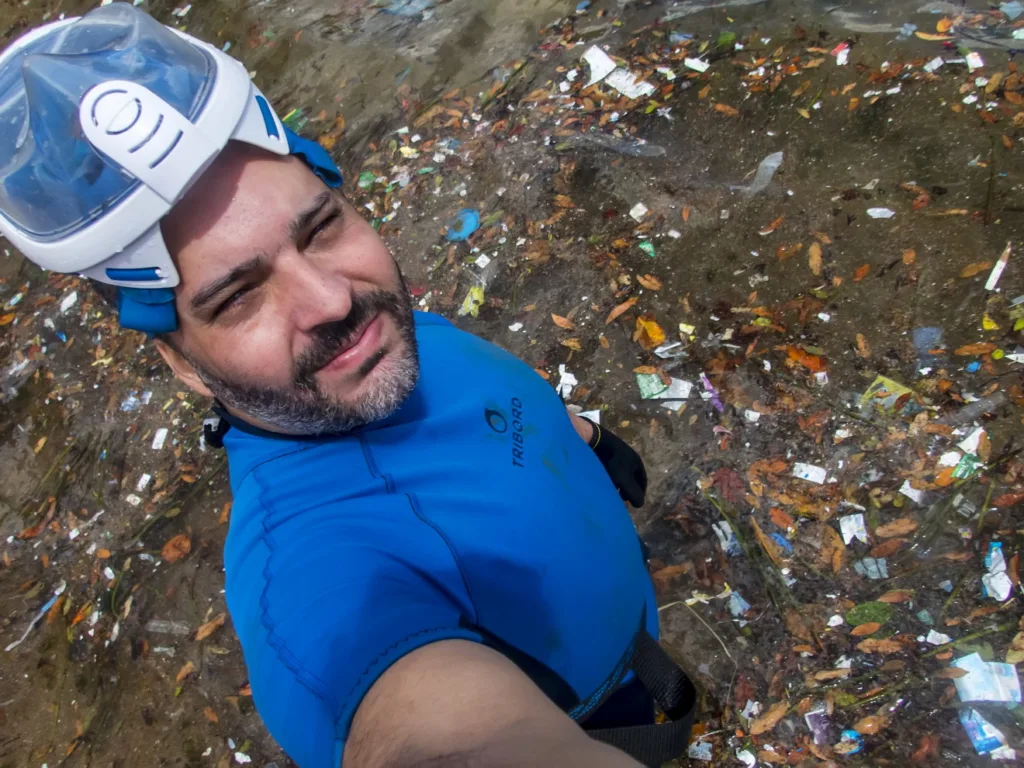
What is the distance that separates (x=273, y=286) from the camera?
167 centimetres

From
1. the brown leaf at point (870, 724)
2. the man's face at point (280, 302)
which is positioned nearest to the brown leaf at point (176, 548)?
the man's face at point (280, 302)

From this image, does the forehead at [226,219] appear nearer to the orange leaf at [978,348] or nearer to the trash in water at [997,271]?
the orange leaf at [978,348]

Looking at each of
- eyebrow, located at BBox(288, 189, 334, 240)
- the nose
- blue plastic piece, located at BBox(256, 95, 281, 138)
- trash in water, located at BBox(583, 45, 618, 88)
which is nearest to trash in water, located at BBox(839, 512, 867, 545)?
the nose

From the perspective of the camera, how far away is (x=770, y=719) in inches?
113

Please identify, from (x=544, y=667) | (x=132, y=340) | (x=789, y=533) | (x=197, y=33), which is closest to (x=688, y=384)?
(x=789, y=533)

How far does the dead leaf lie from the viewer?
2879 mm

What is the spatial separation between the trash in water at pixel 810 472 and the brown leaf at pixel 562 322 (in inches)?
67.0

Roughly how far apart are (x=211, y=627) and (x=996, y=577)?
4681mm

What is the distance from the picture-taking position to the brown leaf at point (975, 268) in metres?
3.41

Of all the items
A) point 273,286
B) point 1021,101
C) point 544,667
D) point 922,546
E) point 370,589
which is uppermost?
point 273,286

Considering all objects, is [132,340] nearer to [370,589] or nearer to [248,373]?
[248,373]

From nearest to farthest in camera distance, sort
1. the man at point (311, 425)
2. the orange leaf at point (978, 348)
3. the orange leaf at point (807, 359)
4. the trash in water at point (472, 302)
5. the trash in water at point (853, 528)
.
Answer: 1. the man at point (311, 425)
2. the trash in water at point (853, 528)
3. the orange leaf at point (978, 348)
4. the orange leaf at point (807, 359)
5. the trash in water at point (472, 302)

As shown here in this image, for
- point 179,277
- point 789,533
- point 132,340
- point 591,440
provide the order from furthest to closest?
1. point 132,340
2. point 789,533
3. point 591,440
4. point 179,277

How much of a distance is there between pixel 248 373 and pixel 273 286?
0.85 feet
